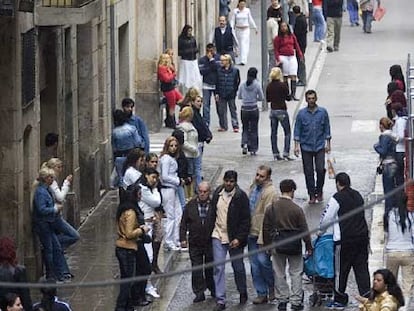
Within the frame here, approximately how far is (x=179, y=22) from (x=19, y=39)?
642 inches

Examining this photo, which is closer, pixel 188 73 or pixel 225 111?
pixel 225 111

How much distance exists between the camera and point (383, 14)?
5122 centimetres

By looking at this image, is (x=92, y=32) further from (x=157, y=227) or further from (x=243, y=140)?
(x=157, y=227)

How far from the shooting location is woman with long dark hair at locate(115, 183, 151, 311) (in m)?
18.3

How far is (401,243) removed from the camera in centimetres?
1872

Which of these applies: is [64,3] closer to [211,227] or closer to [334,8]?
[211,227]

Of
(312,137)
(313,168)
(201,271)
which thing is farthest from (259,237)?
(313,168)

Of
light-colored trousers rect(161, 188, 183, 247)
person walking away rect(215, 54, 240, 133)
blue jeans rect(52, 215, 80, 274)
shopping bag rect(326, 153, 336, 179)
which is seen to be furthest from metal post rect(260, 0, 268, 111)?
blue jeans rect(52, 215, 80, 274)

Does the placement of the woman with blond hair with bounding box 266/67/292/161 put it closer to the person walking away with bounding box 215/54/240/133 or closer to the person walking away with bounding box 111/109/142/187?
the person walking away with bounding box 215/54/240/133

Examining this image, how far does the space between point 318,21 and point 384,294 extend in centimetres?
2818

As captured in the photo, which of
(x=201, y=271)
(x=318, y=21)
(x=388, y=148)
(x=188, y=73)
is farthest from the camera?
(x=318, y=21)

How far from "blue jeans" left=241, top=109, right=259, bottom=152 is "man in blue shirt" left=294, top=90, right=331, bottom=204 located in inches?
131

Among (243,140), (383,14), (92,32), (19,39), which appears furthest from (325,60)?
(19,39)

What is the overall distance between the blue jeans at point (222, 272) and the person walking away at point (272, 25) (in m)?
16.6
